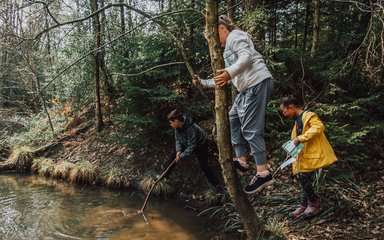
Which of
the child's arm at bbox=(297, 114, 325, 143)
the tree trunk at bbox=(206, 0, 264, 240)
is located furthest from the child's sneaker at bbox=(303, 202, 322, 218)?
the tree trunk at bbox=(206, 0, 264, 240)

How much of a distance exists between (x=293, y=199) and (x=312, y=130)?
1747 mm

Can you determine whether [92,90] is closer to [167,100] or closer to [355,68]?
[167,100]

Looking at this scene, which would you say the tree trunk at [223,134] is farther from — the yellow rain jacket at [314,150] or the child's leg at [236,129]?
the yellow rain jacket at [314,150]

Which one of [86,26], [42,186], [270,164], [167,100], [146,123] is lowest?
[42,186]

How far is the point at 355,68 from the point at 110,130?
7110 millimetres

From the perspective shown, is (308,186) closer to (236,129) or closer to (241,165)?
(241,165)

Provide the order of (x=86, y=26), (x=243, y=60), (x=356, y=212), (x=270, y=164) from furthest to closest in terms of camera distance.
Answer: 1. (x=86, y=26)
2. (x=270, y=164)
3. (x=356, y=212)
4. (x=243, y=60)

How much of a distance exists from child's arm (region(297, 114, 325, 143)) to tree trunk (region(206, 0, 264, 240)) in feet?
3.72

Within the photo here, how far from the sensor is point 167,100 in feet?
24.2

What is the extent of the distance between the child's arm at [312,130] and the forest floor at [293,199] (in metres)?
1.23

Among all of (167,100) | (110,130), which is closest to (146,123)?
(167,100)

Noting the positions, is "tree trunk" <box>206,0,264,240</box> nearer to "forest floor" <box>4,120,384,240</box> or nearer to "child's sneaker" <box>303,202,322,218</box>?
"forest floor" <box>4,120,384,240</box>

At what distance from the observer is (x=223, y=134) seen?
2.98 m

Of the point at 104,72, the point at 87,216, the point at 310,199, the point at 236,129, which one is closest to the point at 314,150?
the point at 310,199
